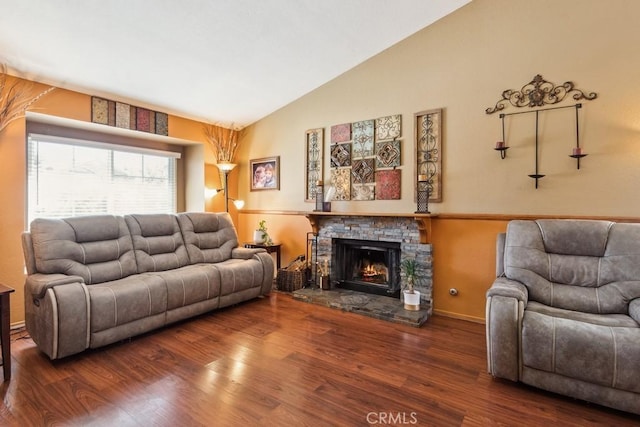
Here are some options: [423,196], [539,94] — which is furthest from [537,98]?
[423,196]

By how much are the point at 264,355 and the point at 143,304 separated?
1.20 m

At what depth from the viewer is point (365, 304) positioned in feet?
11.7

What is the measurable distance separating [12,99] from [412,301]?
4453 mm

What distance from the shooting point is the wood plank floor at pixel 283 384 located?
180 cm

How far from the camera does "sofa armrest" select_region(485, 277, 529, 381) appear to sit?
209 centimetres

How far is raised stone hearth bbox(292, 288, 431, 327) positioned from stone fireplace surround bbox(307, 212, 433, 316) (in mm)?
262

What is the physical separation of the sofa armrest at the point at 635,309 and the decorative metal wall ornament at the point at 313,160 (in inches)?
127

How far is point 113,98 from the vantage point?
12.5 ft

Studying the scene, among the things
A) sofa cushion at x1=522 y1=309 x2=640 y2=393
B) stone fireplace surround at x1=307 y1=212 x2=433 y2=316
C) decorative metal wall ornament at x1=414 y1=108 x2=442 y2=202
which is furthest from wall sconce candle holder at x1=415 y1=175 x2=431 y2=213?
sofa cushion at x1=522 y1=309 x2=640 y2=393

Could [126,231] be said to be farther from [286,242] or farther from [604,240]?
[604,240]

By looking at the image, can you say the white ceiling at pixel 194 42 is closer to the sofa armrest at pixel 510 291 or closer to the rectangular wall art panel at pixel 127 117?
the rectangular wall art panel at pixel 127 117

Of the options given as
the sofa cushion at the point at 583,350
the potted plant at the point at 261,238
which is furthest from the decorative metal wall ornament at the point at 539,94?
the potted plant at the point at 261,238

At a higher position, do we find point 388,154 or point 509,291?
point 388,154

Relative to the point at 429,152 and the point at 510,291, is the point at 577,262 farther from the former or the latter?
the point at 429,152
